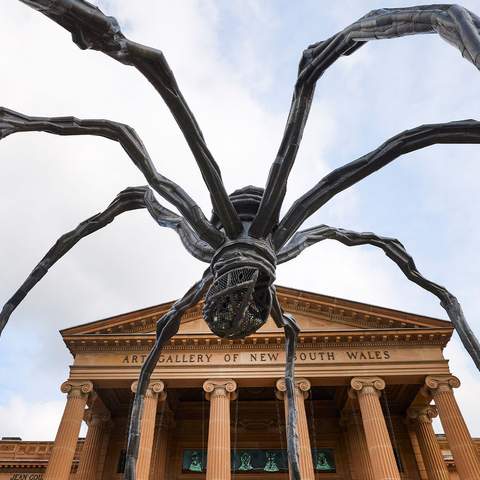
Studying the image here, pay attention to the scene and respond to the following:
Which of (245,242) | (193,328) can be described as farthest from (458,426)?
(245,242)

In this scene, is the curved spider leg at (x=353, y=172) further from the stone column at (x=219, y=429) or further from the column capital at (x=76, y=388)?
the column capital at (x=76, y=388)

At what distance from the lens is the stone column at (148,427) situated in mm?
20094

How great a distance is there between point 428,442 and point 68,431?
19.6 metres

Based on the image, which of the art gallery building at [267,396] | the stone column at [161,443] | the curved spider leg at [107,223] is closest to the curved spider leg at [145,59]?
the curved spider leg at [107,223]

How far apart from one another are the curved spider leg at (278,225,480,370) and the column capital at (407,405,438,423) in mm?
25943

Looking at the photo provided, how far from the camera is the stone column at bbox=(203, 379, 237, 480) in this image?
20547 mm

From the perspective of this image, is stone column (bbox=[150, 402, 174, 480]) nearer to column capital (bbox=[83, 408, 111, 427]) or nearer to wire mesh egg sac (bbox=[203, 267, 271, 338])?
column capital (bbox=[83, 408, 111, 427])

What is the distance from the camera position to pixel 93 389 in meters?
24.9

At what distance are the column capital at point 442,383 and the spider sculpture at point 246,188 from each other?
21.2 metres

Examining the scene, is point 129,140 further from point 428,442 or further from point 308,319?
point 428,442

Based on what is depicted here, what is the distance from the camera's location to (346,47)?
3566 mm

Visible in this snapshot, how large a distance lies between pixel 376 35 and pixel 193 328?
945 inches

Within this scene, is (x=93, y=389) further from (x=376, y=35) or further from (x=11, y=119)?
(x=376, y=35)

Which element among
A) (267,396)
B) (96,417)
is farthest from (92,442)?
(267,396)
